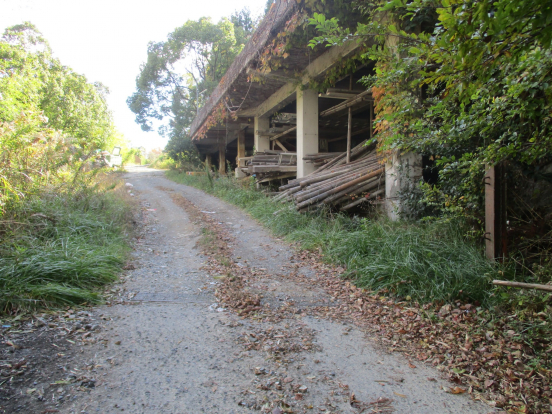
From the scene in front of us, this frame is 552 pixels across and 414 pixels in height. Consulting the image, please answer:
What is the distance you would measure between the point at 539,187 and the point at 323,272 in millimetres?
2602

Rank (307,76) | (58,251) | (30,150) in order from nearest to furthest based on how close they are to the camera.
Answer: (58,251) → (30,150) → (307,76)

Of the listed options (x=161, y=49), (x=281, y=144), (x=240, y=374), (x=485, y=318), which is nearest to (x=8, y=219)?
(x=240, y=374)

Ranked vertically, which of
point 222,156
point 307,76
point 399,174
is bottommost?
point 399,174

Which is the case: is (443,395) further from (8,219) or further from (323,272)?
(8,219)

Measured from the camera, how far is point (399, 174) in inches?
213

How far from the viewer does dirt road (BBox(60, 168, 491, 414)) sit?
6.90 feet

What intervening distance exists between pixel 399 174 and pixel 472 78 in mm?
2711

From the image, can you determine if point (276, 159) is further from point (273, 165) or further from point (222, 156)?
point (222, 156)

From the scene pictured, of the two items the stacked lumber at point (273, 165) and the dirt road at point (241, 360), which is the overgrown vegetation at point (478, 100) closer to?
the dirt road at point (241, 360)

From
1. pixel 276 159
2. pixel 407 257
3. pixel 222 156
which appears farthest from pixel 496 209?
pixel 222 156

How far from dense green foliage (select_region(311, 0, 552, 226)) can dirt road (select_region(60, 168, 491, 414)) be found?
75.2 inches

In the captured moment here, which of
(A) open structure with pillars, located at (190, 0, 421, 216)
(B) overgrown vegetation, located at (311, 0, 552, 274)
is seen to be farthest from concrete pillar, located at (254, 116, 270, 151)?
(B) overgrown vegetation, located at (311, 0, 552, 274)

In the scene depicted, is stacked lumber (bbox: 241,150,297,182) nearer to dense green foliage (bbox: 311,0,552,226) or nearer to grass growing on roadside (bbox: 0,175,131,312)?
grass growing on roadside (bbox: 0,175,131,312)

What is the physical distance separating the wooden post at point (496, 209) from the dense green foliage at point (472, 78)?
122mm
